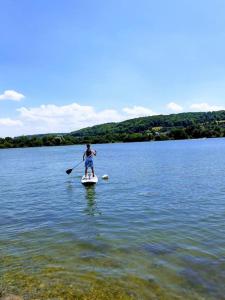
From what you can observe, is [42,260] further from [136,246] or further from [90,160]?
[90,160]

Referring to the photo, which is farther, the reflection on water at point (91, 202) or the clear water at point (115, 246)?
the reflection on water at point (91, 202)

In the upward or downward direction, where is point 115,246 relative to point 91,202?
downward

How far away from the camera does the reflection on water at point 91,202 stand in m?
19.1

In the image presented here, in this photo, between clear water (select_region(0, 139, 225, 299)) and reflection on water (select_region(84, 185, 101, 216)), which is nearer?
clear water (select_region(0, 139, 225, 299))

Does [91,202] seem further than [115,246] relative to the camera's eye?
Yes

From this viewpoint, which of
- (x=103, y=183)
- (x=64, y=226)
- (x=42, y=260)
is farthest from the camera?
(x=103, y=183)

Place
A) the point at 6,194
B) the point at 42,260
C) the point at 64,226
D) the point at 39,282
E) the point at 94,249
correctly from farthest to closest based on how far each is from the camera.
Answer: the point at 6,194, the point at 64,226, the point at 94,249, the point at 42,260, the point at 39,282

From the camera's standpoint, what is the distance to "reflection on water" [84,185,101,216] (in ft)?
62.6

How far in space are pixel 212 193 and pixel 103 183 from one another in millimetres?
10753

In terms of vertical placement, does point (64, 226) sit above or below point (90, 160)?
A: below

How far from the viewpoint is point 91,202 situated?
22.1 m

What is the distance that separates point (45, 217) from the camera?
18.2 m

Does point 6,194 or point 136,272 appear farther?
point 6,194

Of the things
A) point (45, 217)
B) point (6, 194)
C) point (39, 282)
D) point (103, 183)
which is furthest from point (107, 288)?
point (103, 183)
